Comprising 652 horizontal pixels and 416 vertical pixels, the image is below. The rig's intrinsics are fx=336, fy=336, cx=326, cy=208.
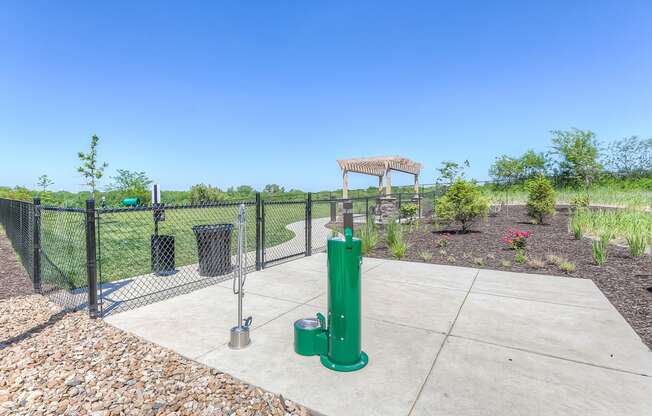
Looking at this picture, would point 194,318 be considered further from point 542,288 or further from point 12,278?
point 542,288

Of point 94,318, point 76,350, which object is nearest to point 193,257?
point 94,318

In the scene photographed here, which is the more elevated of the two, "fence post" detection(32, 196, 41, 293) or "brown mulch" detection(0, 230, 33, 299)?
"fence post" detection(32, 196, 41, 293)

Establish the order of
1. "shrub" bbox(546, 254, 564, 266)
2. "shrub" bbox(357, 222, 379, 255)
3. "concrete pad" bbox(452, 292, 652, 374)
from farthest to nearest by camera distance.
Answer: "shrub" bbox(357, 222, 379, 255) < "shrub" bbox(546, 254, 564, 266) < "concrete pad" bbox(452, 292, 652, 374)

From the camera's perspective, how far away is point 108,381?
108 inches

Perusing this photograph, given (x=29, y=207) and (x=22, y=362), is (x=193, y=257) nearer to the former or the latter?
(x=29, y=207)

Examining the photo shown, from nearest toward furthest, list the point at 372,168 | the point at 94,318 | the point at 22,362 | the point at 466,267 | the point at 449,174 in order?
1. the point at 22,362
2. the point at 94,318
3. the point at 466,267
4. the point at 372,168
5. the point at 449,174

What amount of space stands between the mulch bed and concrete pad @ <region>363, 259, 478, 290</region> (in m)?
0.58

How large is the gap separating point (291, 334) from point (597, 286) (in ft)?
16.0

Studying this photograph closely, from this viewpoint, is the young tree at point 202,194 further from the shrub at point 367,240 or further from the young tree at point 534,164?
the young tree at point 534,164

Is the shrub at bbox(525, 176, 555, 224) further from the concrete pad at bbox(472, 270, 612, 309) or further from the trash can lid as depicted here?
the trash can lid

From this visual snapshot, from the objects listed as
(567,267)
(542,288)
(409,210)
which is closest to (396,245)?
(542,288)

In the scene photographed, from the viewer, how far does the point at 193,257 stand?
8.07 meters

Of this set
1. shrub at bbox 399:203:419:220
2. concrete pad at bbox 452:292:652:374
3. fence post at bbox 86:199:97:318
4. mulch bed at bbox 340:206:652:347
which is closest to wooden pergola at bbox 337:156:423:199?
shrub at bbox 399:203:419:220

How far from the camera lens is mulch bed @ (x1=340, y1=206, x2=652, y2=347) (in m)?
4.55
